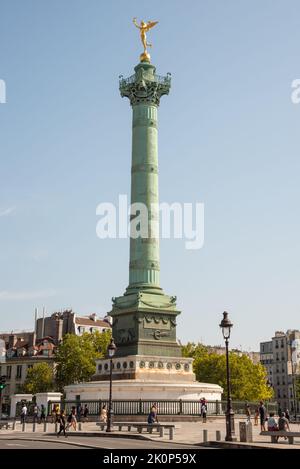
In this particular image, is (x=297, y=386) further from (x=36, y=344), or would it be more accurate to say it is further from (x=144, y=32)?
(x=144, y=32)

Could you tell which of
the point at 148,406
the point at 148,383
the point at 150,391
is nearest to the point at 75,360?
the point at 148,383

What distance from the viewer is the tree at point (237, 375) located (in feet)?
264

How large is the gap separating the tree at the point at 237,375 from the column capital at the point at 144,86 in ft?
129

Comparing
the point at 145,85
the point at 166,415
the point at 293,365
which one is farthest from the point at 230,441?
the point at 293,365

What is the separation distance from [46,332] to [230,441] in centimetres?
8886

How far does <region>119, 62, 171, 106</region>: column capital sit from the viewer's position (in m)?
58.2

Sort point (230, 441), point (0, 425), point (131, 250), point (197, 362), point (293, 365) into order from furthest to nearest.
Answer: point (293, 365)
point (197, 362)
point (131, 250)
point (0, 425)
point (230, 441)

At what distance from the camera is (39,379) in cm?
8488

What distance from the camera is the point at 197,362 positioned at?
83.2 metres

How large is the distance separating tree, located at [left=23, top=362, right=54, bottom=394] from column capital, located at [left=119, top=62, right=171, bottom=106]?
44002 millimetres

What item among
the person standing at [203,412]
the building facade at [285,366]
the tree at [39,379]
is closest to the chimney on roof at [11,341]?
the tree at [39,379]

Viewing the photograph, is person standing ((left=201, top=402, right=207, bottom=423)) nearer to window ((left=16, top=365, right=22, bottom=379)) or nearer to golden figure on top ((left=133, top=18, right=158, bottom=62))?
golden figure on top ((left=133, top=18, right=158, bottom=62))

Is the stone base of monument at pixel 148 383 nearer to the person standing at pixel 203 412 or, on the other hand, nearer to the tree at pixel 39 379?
the person standing at pixel 203 412
